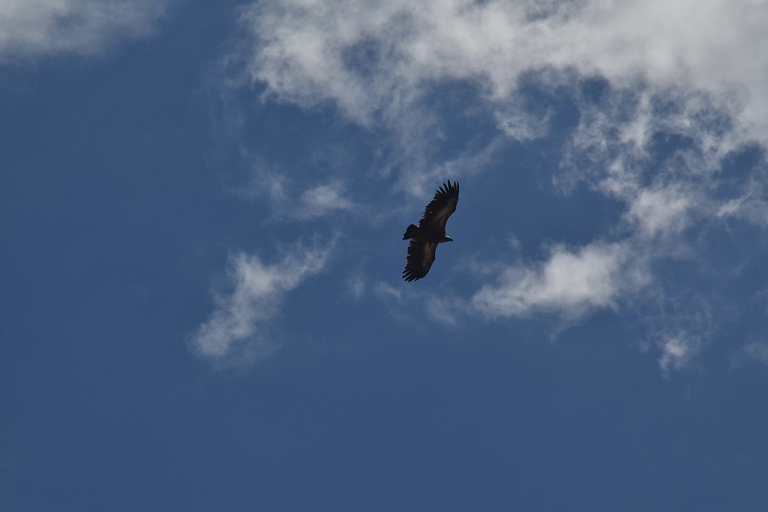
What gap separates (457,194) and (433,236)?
3.16 m

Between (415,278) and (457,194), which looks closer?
(457,194)

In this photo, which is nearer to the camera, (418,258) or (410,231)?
(410,231)

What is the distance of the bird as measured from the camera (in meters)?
53.0

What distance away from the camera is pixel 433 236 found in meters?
54.8

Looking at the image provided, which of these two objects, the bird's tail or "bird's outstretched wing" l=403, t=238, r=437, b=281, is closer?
the bird's tail

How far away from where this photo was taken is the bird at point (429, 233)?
53.0 m

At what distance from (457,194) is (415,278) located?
6.35 metres

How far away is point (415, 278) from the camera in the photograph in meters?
56.7

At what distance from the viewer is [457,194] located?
174 feet

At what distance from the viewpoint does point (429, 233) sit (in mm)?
54500

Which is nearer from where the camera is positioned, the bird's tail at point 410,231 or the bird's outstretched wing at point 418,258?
the bird's tail at point 410,231

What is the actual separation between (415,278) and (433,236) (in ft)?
10.5
